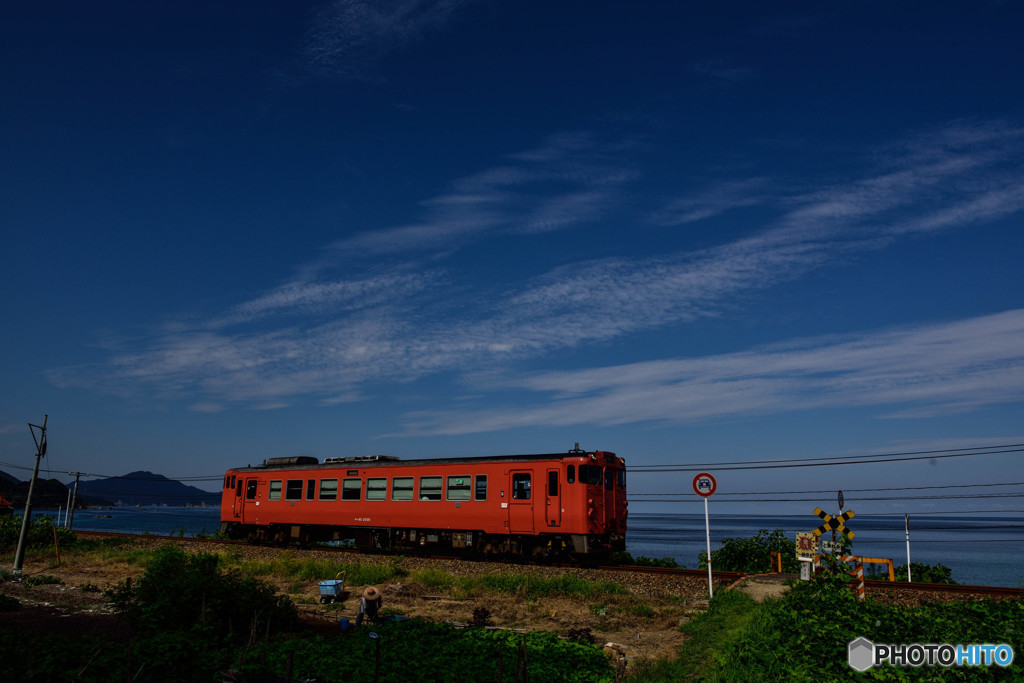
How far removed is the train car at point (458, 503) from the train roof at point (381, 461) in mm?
47

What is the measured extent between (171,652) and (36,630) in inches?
256

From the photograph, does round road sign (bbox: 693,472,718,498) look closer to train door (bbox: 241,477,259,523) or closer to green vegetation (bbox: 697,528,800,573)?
green vegetation (bbox: 697,528,800,573)

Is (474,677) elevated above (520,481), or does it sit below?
below

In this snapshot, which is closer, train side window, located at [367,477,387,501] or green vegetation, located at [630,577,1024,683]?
green vegetation, located at [630,577,1024,683]

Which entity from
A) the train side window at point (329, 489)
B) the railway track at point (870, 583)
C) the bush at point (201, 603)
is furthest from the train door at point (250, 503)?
the bush at point (201, 603)

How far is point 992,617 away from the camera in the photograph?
953cm

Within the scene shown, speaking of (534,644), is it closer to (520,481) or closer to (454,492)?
(520,481)

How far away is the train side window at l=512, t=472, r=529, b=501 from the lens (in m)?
21.9

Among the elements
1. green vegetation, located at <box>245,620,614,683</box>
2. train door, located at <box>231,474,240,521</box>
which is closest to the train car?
train door, located at <box>231,474,240,521</box>

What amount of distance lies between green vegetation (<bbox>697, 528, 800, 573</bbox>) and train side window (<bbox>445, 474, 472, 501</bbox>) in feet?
29.3

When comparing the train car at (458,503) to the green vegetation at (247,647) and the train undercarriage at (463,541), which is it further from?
the green vegetation at (247,647)

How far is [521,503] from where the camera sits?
71.8 feet

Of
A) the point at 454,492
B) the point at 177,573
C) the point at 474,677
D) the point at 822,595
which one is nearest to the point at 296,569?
the point at 454,492

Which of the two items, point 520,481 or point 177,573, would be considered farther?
point 520,481
